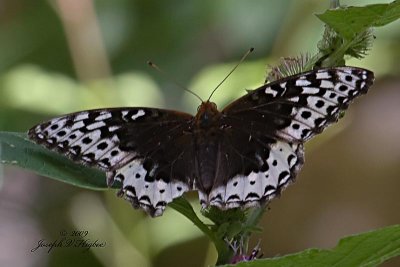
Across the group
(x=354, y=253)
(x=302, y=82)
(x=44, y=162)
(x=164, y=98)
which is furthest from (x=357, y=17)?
(x=164, y=98)

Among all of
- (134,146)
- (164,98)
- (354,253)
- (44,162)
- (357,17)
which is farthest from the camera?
(164,98)

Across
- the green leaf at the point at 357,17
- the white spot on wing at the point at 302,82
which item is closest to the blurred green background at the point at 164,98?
the white spot on wing at the point at 302,82

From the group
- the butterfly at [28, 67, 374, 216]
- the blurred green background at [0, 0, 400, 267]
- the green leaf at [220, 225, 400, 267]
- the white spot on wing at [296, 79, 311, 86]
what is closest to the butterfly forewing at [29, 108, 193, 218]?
the butterfly at [28, 67, 374, 216]

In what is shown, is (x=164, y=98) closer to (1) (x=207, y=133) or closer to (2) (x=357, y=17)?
(1) (x=207, y=133)

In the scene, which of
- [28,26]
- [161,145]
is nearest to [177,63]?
[28,26]

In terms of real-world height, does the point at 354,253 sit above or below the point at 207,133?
below
